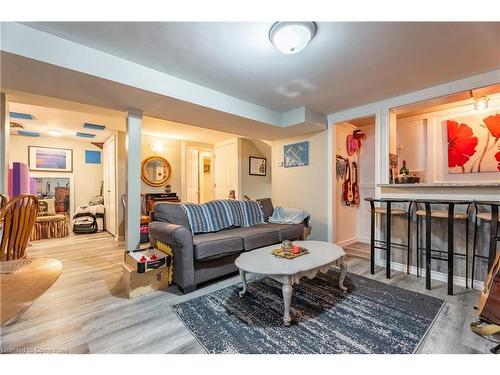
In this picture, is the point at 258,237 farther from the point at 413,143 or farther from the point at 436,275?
the point at 413,143

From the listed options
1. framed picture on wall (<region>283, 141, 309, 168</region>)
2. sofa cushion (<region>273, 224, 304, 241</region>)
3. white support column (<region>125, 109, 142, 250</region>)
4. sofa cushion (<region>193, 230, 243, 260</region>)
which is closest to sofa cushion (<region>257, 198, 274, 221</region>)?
sofa cushion (<region>273, 224, 304, 241</region>)

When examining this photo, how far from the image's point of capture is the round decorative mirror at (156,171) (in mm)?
5137

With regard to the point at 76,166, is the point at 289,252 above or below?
below

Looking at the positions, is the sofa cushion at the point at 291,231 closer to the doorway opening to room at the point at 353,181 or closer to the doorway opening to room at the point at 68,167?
the doorway opening to room at the point at 353,181

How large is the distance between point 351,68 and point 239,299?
2.53 m

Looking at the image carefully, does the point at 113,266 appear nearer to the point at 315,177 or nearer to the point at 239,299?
the point at 239,299

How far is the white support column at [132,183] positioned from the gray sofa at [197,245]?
0.72 feet

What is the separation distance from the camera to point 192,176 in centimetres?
596

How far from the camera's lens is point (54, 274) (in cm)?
100

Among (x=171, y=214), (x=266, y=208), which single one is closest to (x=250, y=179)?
(x=266, y=208)

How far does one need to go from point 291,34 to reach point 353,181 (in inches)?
128

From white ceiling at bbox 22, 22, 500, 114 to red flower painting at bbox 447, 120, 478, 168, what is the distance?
3.42 feet

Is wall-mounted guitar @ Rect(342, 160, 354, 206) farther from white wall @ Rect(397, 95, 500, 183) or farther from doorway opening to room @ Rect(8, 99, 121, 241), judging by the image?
doorway opening to room @ Rect(8, 99, 121, 241)
